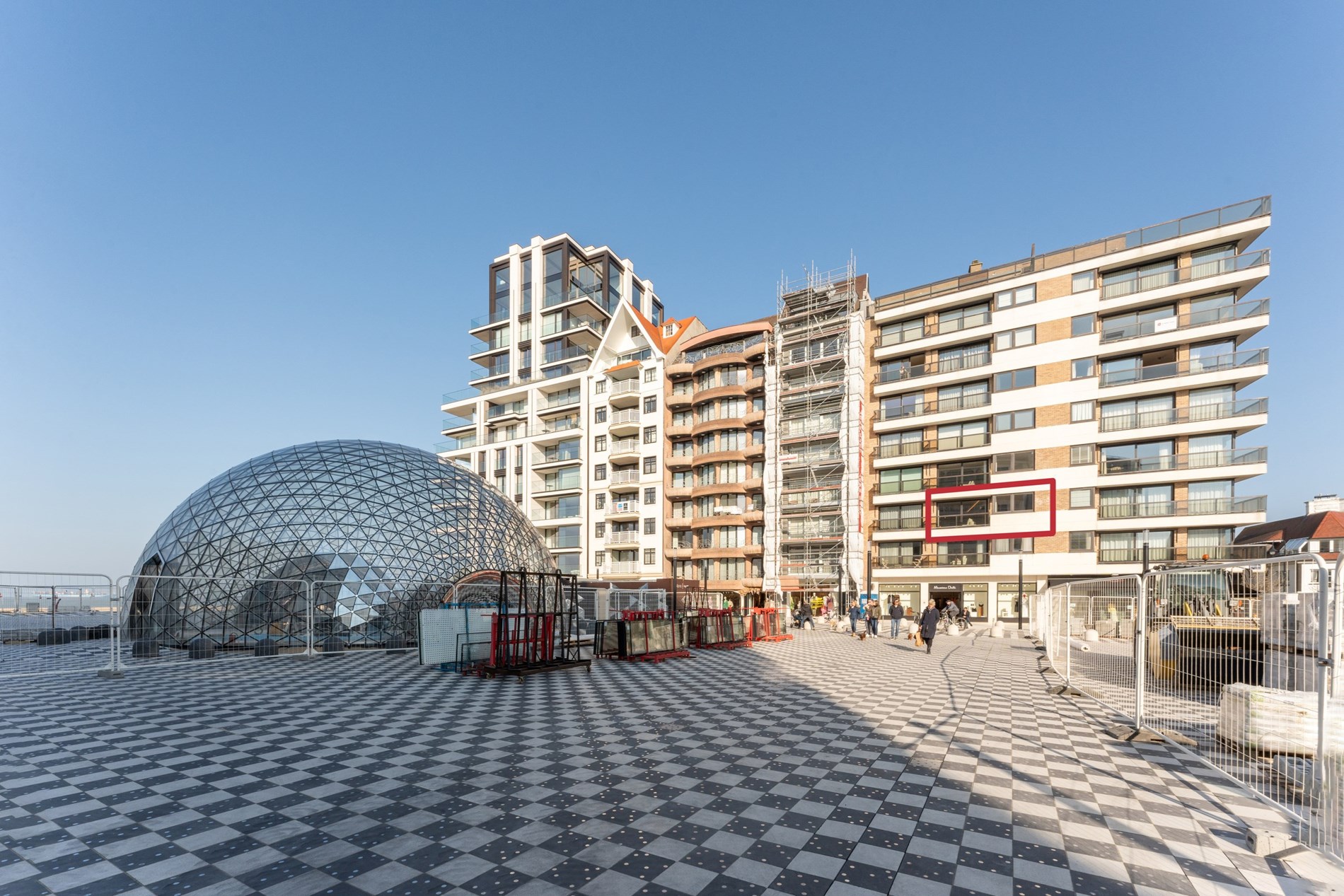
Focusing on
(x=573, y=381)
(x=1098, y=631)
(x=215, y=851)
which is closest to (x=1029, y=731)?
(x=1098, y=631)

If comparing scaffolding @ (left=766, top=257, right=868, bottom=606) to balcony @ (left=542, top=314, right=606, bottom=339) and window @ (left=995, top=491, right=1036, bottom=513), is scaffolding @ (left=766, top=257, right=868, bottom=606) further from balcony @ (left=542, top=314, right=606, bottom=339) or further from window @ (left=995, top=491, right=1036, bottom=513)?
balcony @ (left=542, top=314, right=606, bottom=339)

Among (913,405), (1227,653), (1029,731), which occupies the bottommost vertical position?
(1029,731)

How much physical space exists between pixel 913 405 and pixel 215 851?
1848 inches

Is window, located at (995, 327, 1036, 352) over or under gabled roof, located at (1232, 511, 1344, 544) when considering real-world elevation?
over

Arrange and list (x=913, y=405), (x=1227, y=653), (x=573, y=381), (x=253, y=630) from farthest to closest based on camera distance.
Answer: (x=573, y=381), (x=913, y=405), (x=253, y=630), (x=1227, y=653)

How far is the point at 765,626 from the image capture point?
2673 centimetres

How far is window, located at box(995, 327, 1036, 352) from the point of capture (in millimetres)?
41344

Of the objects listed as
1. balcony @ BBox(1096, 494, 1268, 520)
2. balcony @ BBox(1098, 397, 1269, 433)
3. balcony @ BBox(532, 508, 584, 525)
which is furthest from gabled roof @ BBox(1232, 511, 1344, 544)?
balcony @ BBox(532, 508, 584, 525)

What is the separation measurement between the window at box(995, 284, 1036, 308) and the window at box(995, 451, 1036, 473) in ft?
35.6

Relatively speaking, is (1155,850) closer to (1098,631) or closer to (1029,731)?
(1029,731)

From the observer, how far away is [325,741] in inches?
344

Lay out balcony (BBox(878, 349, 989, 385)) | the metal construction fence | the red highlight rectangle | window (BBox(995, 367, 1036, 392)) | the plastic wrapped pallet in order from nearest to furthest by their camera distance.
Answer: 1. the metal construction fence
2. the plastic wrapped pallet
3. the red highlight rectangle
4. window (BBox(995, 367, 1036, 392))
5. balcony (BBox(878, 349, 989, 385))

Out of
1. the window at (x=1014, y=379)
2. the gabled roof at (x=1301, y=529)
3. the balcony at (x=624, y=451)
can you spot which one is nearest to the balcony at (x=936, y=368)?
the window at (x=1014, y=379)

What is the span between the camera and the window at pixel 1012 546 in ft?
130
